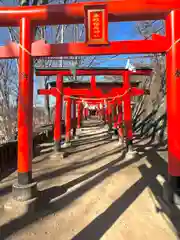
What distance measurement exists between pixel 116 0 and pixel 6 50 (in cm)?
237

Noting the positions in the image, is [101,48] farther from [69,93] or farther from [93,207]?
[69,93]

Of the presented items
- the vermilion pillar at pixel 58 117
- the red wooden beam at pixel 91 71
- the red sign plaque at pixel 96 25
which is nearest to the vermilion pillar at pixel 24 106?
the red sign plaque at pixel 96 25

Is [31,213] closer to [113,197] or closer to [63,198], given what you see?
[63,198]

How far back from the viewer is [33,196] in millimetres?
4336

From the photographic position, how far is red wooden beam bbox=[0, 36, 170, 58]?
14.4 ft

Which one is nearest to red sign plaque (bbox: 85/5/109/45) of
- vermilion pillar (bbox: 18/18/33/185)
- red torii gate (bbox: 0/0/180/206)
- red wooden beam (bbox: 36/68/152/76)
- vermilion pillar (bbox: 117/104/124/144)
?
red torii gate (bbox: 0/0/180/206)

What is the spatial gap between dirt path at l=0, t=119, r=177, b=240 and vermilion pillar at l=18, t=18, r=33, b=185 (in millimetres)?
770

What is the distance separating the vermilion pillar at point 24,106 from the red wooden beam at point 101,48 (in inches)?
6.7

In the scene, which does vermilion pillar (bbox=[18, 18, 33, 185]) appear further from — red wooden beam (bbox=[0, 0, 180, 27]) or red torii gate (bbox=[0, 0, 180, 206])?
red wooden beam (bbox=[0, 0, 180, 27])

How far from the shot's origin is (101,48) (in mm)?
4465

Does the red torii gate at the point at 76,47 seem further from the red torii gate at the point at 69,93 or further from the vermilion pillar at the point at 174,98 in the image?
the red torii gate at the point at 69,93

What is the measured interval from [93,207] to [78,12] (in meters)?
3.71

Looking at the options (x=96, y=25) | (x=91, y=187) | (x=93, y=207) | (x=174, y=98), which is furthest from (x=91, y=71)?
(x=93, y=207)

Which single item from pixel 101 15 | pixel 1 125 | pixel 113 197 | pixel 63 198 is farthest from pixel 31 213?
pixel 1 125
